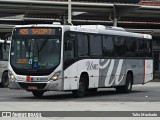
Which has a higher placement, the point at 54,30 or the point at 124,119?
the point at 54,30

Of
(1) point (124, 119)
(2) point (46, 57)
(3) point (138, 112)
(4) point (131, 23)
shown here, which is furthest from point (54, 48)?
(4) point (131, 23)

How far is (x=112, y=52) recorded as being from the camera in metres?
23.4

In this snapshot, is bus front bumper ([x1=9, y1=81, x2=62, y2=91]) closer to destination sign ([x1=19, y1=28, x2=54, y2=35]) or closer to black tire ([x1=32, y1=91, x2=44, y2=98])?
black tire ([x1=32, y1=91, x2=44, y2=98])

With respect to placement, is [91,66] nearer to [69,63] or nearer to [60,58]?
[69,63]

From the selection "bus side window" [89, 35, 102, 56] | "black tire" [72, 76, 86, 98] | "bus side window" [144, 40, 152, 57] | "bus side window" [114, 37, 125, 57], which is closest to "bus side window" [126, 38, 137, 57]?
"bus side window" [114, 37, 125, 57]

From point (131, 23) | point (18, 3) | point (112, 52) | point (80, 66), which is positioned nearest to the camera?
point (80, 66)

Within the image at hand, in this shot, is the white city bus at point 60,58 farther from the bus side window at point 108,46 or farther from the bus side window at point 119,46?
the bus side window at point 119,46

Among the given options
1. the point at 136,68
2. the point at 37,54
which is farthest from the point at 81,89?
the point at 136,68

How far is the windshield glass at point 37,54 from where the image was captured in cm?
1939

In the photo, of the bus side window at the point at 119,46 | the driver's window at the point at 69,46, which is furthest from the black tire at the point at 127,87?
the driver's window at the point at 69,46

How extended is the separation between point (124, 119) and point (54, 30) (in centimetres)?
805

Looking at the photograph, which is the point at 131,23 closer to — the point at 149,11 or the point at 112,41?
the point at 149,11

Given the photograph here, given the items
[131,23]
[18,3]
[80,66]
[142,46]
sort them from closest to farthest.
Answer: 1. [80,66]
2. [142,46]
3. [18,3]
4. [131,23]

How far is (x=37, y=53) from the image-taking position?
19.6m
